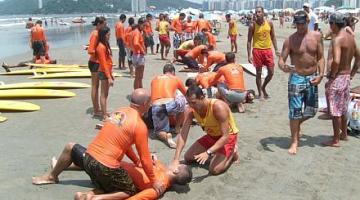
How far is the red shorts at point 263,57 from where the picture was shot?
8.95 m

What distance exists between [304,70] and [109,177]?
297 cm

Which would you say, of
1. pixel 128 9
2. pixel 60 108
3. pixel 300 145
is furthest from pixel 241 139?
pixel 128 9

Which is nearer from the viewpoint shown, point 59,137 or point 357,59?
point 357,59

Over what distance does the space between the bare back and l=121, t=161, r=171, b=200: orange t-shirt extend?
2393mm

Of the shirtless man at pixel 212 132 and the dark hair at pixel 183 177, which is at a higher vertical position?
the shirtless man at pixel 212 132

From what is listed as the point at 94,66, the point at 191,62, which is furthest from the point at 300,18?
the point at 191,62

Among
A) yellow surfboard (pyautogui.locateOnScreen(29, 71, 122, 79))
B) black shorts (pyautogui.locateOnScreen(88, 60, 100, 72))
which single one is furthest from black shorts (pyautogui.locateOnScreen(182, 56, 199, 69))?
black shorts (pyautogui.locateOnScreen(88, 60, 100, 72))

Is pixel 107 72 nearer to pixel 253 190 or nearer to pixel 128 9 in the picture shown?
pixel 253 190

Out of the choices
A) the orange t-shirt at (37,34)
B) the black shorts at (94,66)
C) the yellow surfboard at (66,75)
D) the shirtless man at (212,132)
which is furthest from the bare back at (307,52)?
the orange t-shirt at (37,34)

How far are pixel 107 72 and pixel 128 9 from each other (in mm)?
196180

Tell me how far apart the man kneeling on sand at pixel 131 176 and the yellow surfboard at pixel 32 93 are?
16.1 ft

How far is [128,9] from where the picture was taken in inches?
7810

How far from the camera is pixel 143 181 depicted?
4.48m

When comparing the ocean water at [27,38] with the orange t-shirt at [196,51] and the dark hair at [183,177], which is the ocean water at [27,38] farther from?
the dark hair at [183,177]
